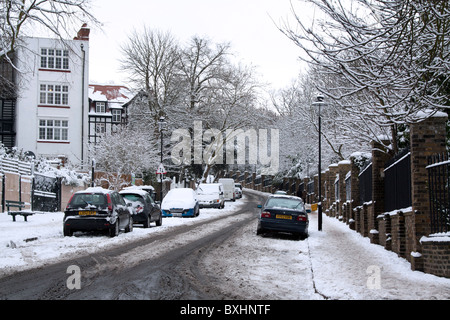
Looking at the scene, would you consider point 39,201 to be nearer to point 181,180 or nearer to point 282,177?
point 181,180

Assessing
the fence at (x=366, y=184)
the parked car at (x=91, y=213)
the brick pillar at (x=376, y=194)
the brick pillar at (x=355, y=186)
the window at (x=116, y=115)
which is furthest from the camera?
the window at (x=116, y=115)

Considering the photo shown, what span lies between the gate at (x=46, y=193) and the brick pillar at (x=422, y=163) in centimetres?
2146

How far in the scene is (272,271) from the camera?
1030 centimetres

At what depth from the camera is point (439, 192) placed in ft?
32.1

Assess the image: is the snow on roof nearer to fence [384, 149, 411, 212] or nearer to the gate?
the gate

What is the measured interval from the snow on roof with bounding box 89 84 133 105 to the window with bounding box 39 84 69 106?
25572mm

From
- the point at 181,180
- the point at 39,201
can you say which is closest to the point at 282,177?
the point at 181,180

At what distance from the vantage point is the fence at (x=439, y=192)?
31.5ft

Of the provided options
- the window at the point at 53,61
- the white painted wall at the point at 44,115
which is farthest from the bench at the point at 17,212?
the window at the point at 53,61

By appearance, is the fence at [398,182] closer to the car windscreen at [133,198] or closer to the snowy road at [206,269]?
the snowy road at [206,269]

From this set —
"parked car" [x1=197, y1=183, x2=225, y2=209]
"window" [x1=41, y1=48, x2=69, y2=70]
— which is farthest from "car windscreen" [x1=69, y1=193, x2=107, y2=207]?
"window" [x1=41, y1=48, x2=69, y2=70]

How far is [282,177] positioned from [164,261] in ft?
198

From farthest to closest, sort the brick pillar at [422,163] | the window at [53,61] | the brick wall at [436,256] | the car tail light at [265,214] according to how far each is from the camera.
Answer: the window at [53,61] → the car tail light at [265,214] → the brick pillar at [422,163] → the brick wall at [436,256]

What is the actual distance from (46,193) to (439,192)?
76.8 ft
